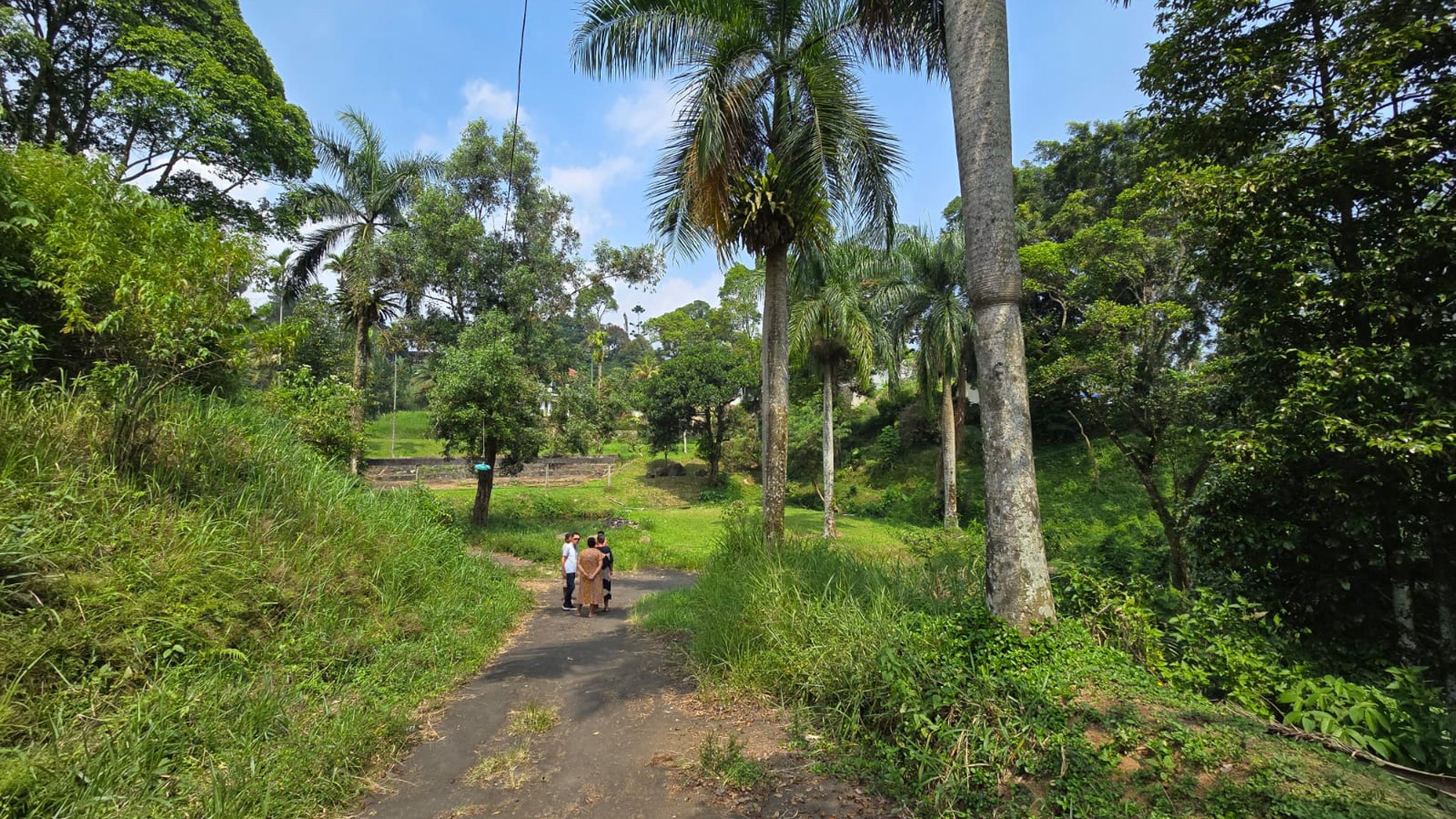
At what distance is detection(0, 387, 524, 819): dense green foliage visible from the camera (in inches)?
135

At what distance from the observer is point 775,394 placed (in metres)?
8.80

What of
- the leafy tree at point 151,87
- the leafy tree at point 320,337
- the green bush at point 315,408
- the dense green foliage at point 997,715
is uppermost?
the leafy tree at point 151,87

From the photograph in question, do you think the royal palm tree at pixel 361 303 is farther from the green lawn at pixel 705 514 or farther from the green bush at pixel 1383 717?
the green bush at pixel 1383 717

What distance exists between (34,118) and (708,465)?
29.7 meters

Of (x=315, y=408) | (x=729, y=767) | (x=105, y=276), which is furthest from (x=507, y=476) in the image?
(x=729, y=767)

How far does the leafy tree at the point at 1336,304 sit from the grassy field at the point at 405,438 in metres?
43.3

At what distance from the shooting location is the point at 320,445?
1042 centimetres

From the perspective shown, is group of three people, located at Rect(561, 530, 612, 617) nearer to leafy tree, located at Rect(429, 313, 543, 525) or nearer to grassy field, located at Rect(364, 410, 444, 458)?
leafy tree, located at Rect(429, 313, 543, 525)

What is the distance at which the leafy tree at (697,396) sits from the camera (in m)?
33.8

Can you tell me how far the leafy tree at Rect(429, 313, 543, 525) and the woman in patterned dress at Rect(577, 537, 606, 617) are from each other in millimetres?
7425

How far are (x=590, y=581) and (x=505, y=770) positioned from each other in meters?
5.83

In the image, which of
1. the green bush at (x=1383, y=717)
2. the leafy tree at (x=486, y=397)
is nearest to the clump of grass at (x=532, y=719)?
the green bush at (x=1383, y=717)

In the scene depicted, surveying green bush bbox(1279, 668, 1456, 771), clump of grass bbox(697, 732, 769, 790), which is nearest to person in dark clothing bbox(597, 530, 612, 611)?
clump of grass bbox(697, 732, 769, 790)

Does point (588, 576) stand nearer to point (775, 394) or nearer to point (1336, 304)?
point (775, 394)
